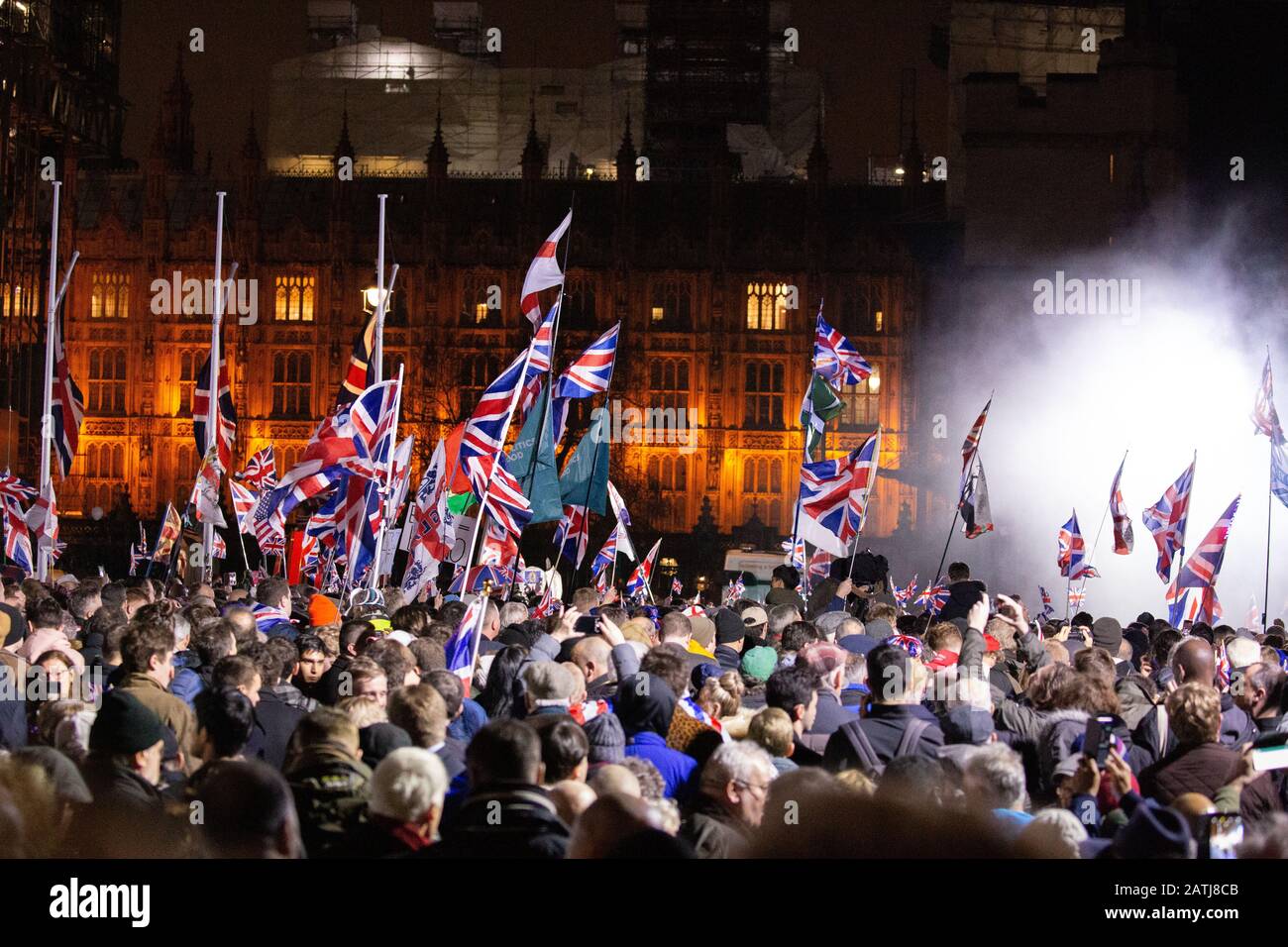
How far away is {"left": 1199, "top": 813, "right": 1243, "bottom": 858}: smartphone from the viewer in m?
5.12

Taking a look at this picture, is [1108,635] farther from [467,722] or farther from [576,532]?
[576,532]

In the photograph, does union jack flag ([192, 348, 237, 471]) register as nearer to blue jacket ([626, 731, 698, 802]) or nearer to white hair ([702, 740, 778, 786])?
blue jacket ([626, 731, 698, 802])

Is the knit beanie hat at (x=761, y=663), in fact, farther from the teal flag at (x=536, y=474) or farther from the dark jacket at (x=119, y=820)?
the teal flag at (x=536, y=474)

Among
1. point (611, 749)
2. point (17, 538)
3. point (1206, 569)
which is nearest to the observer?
point (611, 749)

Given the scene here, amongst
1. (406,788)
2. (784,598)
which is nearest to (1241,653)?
(406,788)

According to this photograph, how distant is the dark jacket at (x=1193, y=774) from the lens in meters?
6.30

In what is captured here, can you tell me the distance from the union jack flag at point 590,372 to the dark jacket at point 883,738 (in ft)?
36.4

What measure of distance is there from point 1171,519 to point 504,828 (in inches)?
595

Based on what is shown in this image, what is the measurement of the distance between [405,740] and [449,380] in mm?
50571

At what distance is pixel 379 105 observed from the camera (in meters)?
64.9

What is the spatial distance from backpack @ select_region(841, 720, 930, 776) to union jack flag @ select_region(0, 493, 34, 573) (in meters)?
16.4

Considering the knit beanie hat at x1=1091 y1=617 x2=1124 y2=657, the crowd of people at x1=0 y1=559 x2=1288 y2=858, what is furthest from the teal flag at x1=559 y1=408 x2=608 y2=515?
the crowd of people at x1=0 y1=559 x2=1288 y2=858

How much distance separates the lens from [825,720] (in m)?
7.81
